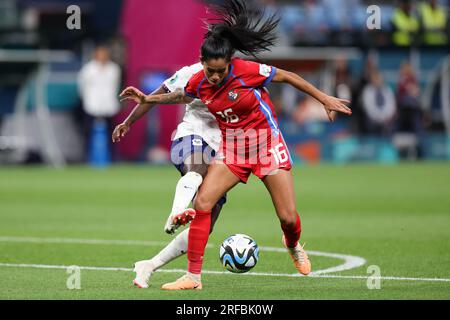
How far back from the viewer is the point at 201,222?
891 centimetres

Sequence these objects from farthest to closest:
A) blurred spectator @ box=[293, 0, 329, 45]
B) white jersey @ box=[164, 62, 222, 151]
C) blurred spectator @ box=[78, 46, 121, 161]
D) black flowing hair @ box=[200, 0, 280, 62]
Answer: blurred spectator @ box=[293, 0, 329, 45]
blurred spectator @ box=[78, 46, 121, 161]
white jersey @ box=[164, 62, 222, 151]
black flowing hair @ box=[200, 0, 280, 62]

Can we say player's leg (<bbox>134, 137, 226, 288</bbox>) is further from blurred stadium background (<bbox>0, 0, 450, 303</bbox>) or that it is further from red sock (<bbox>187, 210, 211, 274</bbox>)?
blurred stadium background (<bbox>0, 0, 450, 303</bbox>)

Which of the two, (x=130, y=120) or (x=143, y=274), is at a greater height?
(x=130, y=120)

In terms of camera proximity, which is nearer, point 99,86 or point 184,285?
point 184,285

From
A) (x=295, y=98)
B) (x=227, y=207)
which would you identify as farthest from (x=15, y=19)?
(x=227, y=207)

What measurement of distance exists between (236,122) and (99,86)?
56.6 ft

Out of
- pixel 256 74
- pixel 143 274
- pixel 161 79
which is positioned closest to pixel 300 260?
pixel 143 274

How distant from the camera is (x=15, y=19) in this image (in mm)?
28562

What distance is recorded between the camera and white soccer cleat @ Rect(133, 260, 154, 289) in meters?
8.90

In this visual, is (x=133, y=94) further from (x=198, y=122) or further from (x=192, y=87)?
(x=198, y=122)

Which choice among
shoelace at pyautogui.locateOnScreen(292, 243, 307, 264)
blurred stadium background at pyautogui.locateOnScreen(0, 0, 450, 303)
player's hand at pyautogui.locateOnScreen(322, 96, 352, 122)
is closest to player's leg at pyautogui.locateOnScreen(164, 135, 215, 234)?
shoelace at pyautogui.locateOnScreen(292, 243, 307, 264)

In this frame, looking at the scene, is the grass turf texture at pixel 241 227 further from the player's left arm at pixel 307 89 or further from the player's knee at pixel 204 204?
the player's left arm at pixel 307 89

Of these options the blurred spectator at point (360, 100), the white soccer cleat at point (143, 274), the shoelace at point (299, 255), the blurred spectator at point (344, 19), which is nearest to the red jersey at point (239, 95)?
the shoelace at point (299, 255)

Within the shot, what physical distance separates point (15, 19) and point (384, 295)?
71.7 ft
